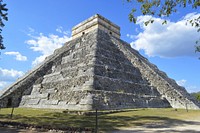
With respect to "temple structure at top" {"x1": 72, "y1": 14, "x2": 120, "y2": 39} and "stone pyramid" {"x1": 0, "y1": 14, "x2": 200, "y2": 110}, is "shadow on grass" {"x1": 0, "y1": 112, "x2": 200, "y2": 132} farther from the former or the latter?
"temple structure at top" {"x1": 72, "y1": 14, "x2": 120, "y2": 39}

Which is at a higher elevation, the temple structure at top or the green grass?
the temple structure at top

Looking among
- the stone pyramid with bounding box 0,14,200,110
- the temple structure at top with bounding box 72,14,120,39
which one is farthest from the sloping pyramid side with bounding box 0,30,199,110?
the temple structure at top with bounding box 72,14,120,39

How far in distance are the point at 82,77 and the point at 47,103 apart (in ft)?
13.4

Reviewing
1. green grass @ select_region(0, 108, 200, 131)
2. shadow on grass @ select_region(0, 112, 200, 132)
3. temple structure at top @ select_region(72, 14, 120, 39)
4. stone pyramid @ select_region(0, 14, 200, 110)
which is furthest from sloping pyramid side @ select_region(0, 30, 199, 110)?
temple structure at top @ select_region(72, 14, 120, 39)

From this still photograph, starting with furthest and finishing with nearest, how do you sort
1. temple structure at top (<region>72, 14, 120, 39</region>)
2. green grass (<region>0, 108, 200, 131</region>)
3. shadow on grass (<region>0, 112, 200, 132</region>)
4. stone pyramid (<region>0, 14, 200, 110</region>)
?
temple structure at top (<region>72, 14, 120, 39</region>) → stone pyramid (<region>0, 14, 200, 110</region>) → green grass (<region>0, 108, 200, 131</region>) → shadow on grass (<region>0, 112, 200, 132</region>)

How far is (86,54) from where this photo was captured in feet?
72.7

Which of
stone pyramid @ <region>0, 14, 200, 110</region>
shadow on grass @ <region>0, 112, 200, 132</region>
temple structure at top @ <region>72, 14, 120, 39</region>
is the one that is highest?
temple structure at top @ <region>72, 14, 120, 39</region>

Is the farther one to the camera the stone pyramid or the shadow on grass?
the stone pyramid

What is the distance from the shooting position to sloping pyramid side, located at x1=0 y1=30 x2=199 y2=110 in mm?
16375

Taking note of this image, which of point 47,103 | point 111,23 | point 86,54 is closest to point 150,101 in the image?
point 86,54

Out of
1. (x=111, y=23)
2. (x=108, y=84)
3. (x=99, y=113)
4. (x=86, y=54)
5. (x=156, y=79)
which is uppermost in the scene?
(x=111, y=23)

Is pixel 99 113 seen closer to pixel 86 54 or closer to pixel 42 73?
pixel 86 54

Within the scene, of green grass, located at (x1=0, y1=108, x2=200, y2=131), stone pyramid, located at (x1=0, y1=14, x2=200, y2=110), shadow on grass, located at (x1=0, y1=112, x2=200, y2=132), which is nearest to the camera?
shadow on grass, located at (x1=0, y1=112, x2=200, y2=132)

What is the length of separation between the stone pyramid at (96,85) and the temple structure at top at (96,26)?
10.9 feet
